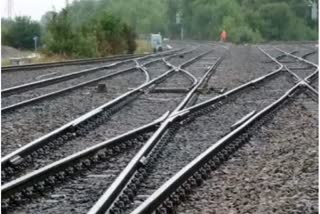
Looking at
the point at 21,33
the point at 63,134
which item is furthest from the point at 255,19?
the point at 63,134

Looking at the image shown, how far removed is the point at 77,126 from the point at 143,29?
9011 centimetres

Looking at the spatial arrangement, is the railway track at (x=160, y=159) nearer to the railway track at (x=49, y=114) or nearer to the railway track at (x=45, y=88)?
the railway track at (x=49, y=114)

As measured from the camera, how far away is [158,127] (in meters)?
8.21

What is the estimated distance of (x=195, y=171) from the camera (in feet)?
19.7

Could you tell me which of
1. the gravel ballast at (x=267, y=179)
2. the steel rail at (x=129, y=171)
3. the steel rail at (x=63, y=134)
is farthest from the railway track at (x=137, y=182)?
the steel rail at (x=63, y=134)

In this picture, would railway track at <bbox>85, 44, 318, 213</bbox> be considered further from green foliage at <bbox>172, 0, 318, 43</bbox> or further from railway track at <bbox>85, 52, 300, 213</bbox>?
green foliage at <bbox>172, 0, 318, 43</bbox>

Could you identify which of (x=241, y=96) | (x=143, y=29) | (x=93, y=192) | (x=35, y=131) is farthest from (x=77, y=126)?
(x=143, y=29)

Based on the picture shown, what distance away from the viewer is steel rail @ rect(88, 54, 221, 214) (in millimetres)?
4676

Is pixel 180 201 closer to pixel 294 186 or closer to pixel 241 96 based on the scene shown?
pixel 294 186

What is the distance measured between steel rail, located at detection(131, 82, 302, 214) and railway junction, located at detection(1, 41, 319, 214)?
0.04 feet

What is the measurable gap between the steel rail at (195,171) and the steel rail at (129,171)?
0.78 ft

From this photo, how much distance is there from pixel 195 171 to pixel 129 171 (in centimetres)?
61

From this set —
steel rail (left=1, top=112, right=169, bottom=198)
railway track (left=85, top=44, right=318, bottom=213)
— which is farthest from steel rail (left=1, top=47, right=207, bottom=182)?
railway track (left=85, top=44, right=318, bottom=213)

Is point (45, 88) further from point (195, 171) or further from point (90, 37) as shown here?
point (90, 37)
